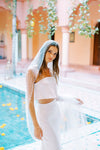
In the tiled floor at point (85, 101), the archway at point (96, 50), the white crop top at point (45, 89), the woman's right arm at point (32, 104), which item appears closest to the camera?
the woman's right arm at point (32, 104)

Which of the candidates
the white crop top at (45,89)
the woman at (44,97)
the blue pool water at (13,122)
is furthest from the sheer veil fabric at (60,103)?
the blue pool water at (13,122)

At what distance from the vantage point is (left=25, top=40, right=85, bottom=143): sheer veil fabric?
73.4 inches

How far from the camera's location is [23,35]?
11.1 m

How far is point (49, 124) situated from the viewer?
6.62 ft

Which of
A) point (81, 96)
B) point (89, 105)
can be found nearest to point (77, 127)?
point (89, 105)

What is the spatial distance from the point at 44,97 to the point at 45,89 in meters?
0.08

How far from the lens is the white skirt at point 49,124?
2.00m

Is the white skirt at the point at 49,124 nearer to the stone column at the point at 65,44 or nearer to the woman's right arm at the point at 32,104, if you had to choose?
the woman's right arm at the point at 32,104

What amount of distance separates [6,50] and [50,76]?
13.9 m

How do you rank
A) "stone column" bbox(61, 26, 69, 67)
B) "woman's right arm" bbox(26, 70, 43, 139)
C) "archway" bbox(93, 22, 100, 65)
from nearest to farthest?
"woman's right arm" bbox(26, 70, 43, 139)
"stone column" bbox(61, 26, 69, 67)
"archway" bbox(93, 22, 100, 65)

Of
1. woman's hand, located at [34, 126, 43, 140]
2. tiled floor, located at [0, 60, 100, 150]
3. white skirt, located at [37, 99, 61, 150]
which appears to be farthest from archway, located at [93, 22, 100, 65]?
woman's hand, located at [34, 126, 43, 140]

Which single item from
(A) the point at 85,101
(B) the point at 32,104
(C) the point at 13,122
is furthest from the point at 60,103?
(A) the point at 85,101

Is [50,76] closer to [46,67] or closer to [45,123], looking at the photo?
[46,67]

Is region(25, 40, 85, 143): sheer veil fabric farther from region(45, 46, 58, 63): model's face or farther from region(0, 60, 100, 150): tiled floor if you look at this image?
region(0, 60, 100, 150): tiled floor
